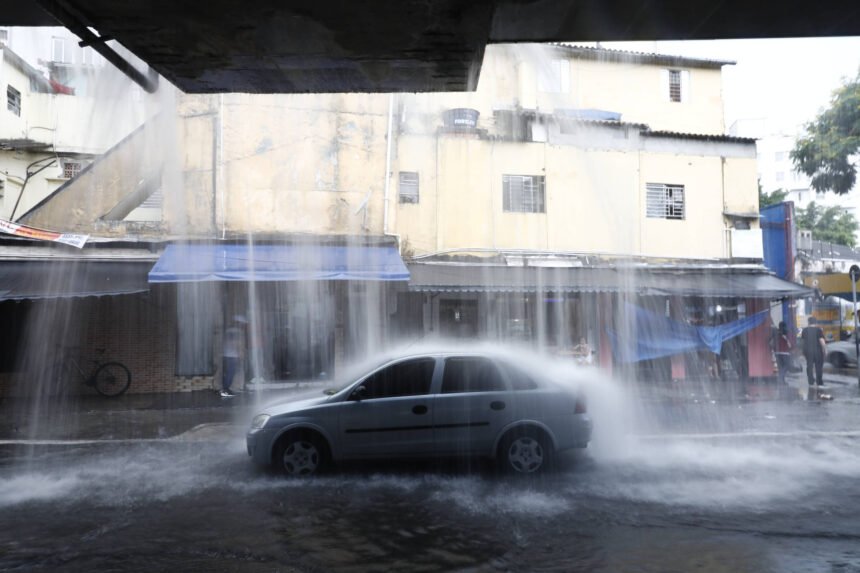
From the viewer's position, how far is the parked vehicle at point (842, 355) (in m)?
21.0

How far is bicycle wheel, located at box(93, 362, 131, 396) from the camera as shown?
576 inches

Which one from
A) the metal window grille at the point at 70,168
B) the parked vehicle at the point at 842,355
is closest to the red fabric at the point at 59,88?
the metal window grille at the point at 70,168

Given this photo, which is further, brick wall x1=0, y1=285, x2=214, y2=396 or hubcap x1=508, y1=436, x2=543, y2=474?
brick wall x1=0, y1=285, x2=214, y2=396

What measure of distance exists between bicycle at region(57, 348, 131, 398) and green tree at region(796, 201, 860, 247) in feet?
153

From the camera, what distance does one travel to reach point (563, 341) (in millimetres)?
17406

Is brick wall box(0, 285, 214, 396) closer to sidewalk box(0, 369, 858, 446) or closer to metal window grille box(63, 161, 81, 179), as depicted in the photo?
sidewalk box(0, 369, 858, 446)

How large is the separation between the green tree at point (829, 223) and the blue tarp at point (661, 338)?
124ft

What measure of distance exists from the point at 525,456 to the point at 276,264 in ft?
26.9

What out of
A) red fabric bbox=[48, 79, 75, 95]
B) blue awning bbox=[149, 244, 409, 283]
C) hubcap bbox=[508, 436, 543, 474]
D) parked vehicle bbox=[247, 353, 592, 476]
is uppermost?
red fabric bbox=[48, 79, 75, 95]

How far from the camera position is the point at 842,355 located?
21109 mm

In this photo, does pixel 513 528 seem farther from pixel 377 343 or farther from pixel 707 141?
pixel 707 141

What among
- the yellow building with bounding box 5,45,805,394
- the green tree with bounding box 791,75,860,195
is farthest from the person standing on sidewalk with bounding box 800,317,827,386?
the green tree with bounding box 791,75,860,195

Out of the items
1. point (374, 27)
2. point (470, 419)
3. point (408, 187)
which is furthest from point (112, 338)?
point (374, 27)

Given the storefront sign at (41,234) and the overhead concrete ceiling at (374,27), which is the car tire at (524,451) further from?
the storefront sign at (41,234)
